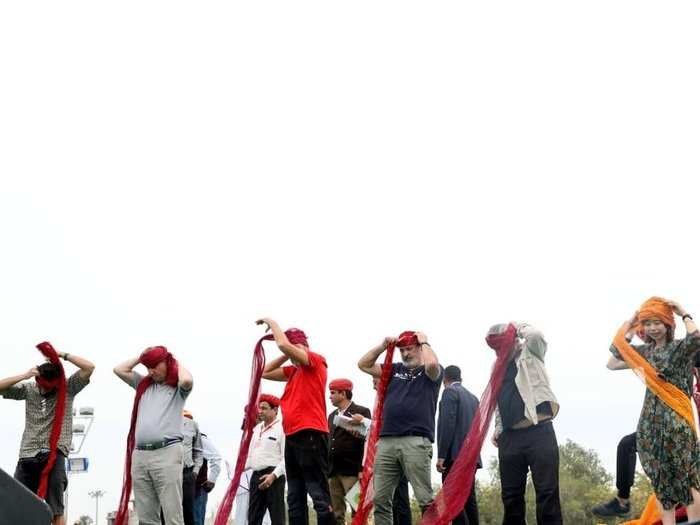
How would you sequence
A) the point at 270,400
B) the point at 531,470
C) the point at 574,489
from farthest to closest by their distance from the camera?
1. the point at 574,489
2. the point at 270,400
3. the point at 531,470

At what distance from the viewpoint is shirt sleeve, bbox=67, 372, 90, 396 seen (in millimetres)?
9570

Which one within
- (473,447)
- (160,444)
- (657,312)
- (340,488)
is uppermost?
(657,312)

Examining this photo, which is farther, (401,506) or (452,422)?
(452,422)

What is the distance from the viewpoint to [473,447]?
884 cm

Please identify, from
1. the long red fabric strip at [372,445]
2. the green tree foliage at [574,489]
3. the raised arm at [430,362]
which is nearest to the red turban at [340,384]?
the long red fabric strip at [372,445]

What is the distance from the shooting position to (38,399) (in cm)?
965

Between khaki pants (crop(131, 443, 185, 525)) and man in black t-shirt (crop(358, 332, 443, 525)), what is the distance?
172cm

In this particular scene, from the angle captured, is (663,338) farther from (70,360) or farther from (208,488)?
(208,488)

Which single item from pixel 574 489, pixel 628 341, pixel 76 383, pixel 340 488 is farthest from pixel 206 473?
pixel 574 489

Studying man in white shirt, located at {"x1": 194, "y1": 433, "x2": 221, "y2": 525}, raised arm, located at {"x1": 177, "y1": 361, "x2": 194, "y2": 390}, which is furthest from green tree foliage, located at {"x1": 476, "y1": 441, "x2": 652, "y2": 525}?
raised arm, located at {"x1": 177, "y1": 361, "x2": 194, "y2": 390}

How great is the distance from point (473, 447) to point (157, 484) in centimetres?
273

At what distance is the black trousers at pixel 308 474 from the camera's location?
890 centimetres

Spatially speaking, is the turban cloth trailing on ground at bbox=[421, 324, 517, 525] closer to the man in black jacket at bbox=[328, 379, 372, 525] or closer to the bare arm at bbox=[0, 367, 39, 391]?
the man in black jacket at bbox=[328, 379, 372, 525]

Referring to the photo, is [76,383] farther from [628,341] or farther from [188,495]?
[628,341]
